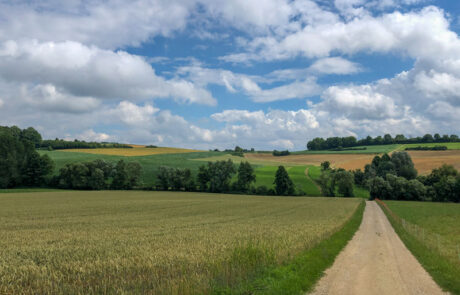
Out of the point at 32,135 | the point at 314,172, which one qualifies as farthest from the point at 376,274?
the point at 32,135

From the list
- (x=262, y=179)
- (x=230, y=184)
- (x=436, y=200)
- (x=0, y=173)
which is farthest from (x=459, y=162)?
(x=0, y=173)

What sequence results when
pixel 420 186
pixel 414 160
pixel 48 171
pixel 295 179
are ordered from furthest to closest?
1. pixel 414 160
2. pixel 295 179
3. pixel 48 171
4. pixel 420 186

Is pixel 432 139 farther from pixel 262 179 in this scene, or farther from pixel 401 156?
pixel 262 179

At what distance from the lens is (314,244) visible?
19547mm

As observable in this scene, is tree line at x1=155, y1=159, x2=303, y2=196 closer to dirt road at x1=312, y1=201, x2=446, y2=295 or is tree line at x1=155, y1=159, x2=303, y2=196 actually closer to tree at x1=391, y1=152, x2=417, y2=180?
tree at x1=391, y1=152, x2=417, y2=180

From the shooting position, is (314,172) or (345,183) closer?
(345,183)

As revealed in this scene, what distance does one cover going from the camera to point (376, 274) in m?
13.6

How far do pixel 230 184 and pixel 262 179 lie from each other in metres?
13.8

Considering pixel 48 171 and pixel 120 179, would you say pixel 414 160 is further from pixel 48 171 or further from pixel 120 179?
pixel 48 171

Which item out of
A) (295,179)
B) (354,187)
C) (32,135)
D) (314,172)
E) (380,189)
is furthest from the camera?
(32,135)

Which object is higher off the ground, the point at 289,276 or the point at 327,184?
the point at 289,276

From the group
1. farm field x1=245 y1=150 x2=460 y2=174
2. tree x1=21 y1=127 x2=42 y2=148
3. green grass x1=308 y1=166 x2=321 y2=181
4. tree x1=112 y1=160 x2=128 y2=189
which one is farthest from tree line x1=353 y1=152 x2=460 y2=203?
tree x1=21 y1=127 x2=42 y2=148

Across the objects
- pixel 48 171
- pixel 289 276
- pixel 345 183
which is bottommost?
pixel 345 183

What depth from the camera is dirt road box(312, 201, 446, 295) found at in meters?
11.5
